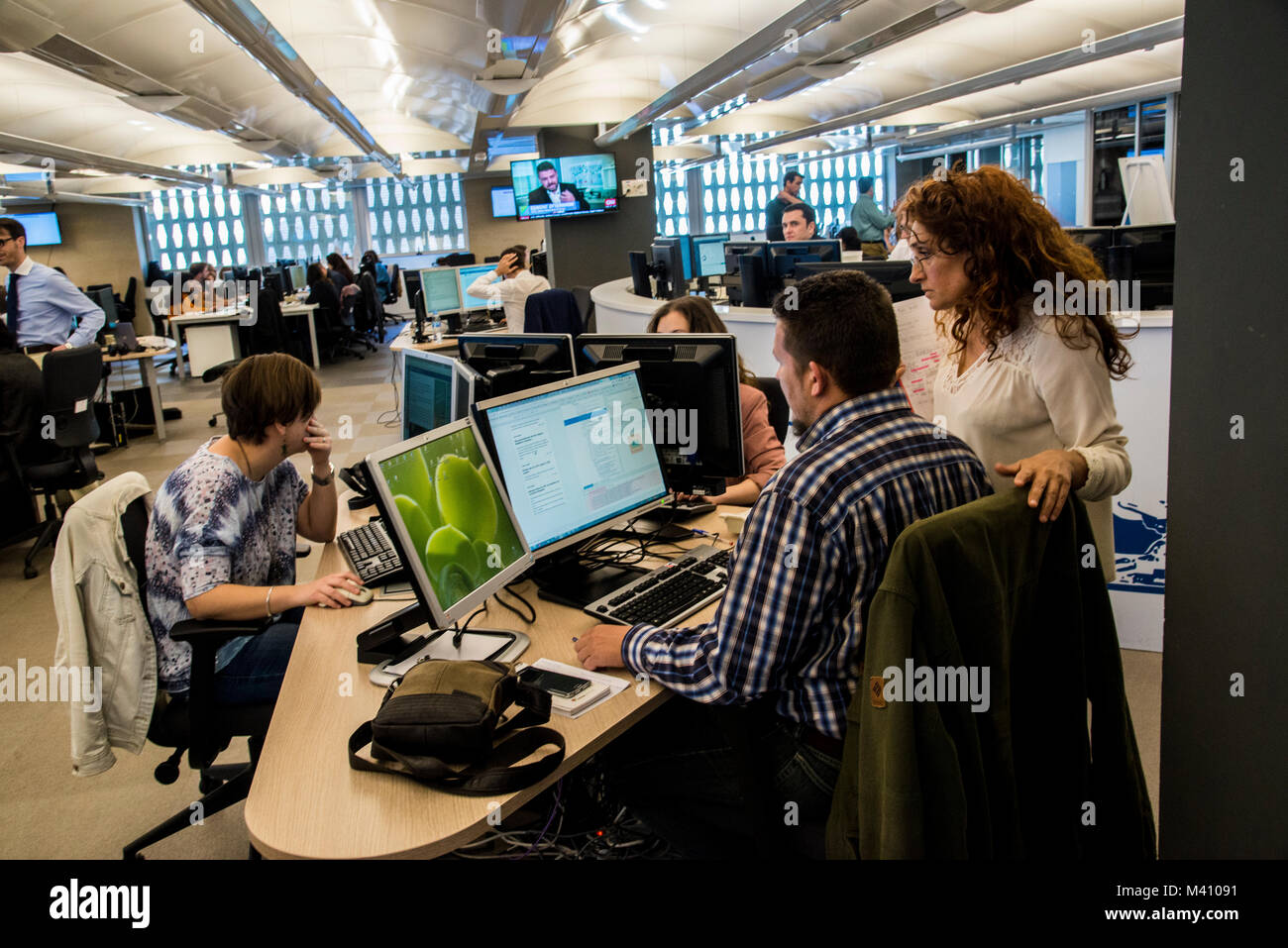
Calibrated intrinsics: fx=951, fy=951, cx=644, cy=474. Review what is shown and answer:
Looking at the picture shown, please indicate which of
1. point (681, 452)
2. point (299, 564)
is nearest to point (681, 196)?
point (299, 564)

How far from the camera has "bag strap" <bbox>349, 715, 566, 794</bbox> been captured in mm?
1465

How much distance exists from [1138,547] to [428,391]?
256cm

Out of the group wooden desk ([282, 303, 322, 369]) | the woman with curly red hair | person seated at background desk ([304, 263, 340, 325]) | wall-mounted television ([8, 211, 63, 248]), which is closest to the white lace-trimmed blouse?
the woman with curly red hair

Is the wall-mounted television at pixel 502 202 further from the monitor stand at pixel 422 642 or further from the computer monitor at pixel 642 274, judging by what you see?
the monitor stand at pixel 422 642

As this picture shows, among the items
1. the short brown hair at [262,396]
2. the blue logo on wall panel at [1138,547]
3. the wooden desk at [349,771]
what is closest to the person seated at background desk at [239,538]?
the short brown hair at [262,396]

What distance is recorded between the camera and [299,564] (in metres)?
4.88

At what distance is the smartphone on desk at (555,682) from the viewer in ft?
5.72

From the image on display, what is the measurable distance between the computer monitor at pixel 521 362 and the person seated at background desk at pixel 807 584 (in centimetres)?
100

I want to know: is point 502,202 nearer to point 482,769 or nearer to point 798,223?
point 798,223

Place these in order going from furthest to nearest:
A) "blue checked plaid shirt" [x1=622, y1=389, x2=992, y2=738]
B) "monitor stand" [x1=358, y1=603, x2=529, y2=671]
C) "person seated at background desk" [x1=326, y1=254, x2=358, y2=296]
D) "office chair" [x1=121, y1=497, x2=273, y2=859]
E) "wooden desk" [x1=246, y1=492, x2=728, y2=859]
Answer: "person seated at background desk" [x1=326, y1=254, x2=358, y2=296] < "office chair" [x1=121, y1=497, x2=273, y2=859] < "monitor stand" [x1=358, y1=603, x2=529, y2=671] < "blue checked plaid shirt" [x1=622, y1=389, x2=992, y2=738] < "wooden desk" [x1=246, y1=492, x2=728, y2=859]

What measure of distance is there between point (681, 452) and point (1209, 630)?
1351 mm

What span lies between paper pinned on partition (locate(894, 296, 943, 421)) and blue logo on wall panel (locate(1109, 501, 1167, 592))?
46.8 inches

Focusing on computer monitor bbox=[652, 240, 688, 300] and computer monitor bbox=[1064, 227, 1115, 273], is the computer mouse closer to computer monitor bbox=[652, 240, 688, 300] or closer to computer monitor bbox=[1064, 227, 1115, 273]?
computer monitor bbox=[1064, 227, 1115, 273]
